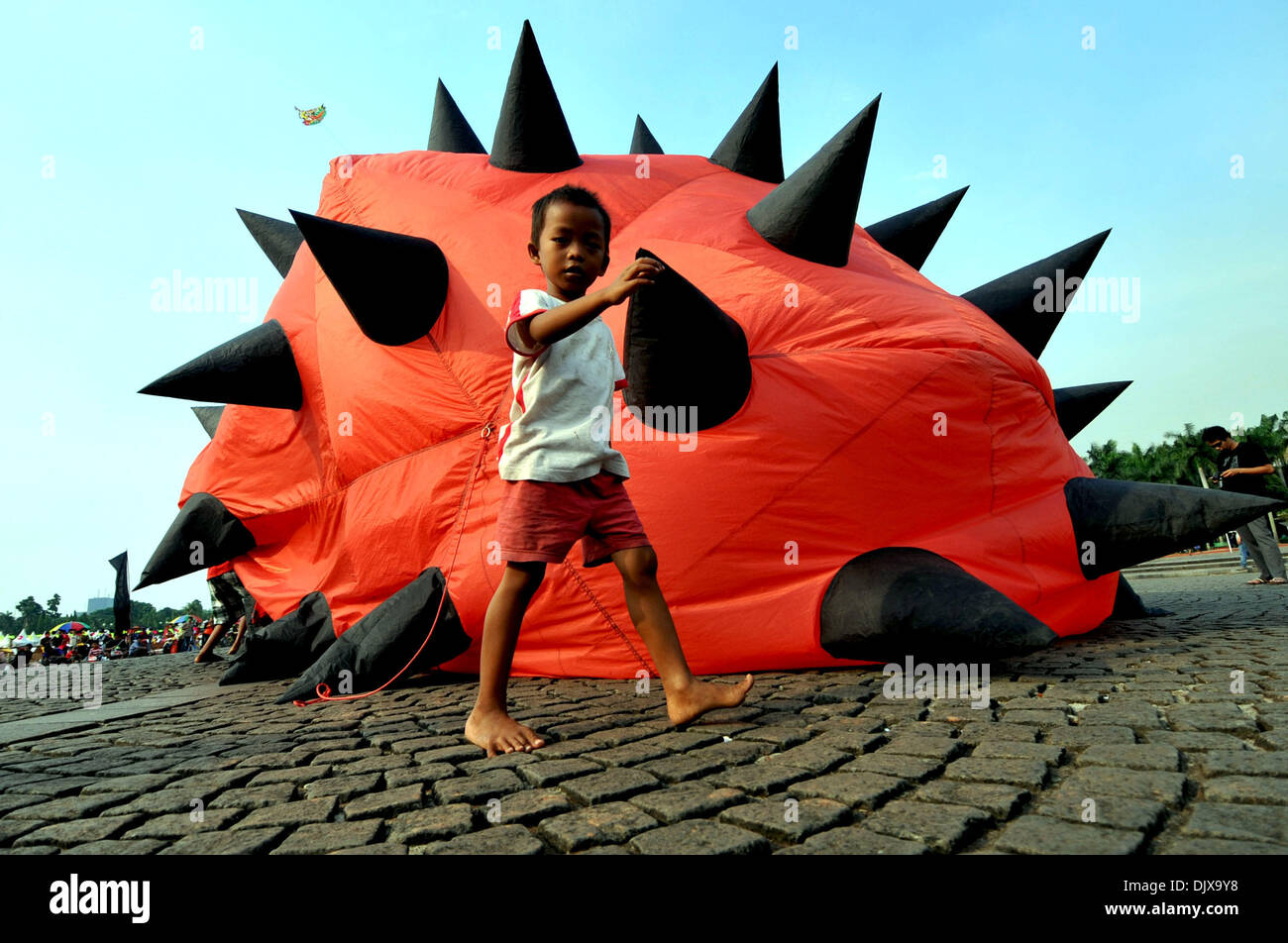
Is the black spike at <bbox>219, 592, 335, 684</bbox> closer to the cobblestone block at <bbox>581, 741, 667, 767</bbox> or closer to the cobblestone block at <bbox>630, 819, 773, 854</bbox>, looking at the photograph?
the cobblestone block at <bbox>581, 741, 667, 767</bbox>

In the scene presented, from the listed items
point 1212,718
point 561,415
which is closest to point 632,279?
point 561,415

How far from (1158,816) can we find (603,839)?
1133mm

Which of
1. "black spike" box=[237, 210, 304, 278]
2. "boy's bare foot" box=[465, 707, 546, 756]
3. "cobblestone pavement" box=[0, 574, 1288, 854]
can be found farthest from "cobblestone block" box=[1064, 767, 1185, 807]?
"black spike" box=[237, 210, 304, 278]

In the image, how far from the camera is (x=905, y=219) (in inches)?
210

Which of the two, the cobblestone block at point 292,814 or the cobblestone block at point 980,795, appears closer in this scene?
the cobblestone block at point 980,795

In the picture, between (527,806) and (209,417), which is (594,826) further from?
(209,417)

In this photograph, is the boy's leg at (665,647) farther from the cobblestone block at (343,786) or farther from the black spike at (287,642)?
the black spike at (287,642)

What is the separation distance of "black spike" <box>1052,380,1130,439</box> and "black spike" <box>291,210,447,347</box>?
4.19m

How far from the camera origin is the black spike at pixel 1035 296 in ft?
15.5

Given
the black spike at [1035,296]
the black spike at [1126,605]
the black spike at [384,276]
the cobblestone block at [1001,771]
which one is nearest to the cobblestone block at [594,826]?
the cobblestone block at [1001,771]

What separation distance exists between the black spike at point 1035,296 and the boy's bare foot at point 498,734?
4.02 metres

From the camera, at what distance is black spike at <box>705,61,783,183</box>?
5020 millimetres
